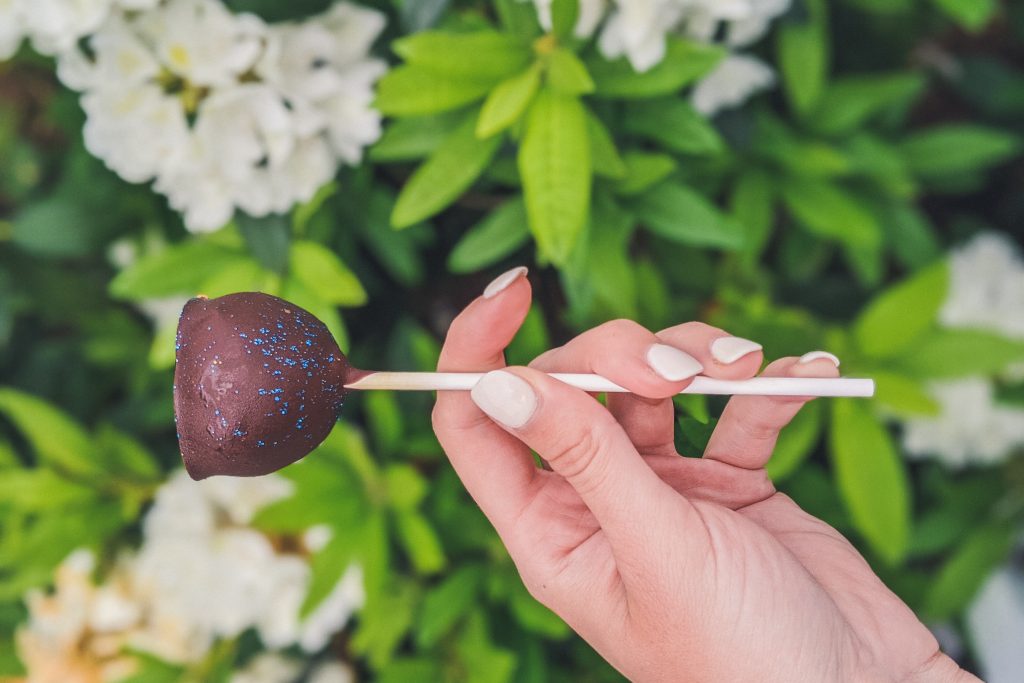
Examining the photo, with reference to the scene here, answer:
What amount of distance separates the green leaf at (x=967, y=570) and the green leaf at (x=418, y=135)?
3.30 feet

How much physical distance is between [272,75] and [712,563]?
0.68 metres

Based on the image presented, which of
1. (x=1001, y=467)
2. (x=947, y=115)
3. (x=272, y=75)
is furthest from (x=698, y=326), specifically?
(x=947, y=115)

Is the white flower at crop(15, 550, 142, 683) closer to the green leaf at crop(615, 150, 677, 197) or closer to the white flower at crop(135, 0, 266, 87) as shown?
the white flower at crop(135, 0, 266, 87)

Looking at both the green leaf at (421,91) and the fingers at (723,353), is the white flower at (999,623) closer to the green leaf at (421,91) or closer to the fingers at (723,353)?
the fingers at (723,353)

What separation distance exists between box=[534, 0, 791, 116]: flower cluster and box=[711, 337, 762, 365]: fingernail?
1.36ft

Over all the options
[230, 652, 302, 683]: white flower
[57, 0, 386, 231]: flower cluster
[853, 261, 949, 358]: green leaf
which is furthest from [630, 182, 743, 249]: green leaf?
[230, 652, 302, 683]: white flower

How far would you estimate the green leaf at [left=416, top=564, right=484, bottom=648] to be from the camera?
1105mm

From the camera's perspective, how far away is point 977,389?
1285mm

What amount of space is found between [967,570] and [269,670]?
1.12 metres

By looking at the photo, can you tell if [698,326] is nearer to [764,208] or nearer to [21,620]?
[764,208]

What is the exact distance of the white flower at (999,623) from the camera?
1.19 m

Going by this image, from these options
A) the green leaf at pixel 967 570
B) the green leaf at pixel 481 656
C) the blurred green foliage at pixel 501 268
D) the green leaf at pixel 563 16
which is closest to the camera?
the green leaf at pixel 563 16

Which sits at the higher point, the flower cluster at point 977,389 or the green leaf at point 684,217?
the green leaf at point 684,217

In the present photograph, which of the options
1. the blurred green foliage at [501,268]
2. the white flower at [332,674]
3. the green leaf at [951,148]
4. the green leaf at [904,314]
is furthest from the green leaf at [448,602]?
the green leaf at [951,148]
